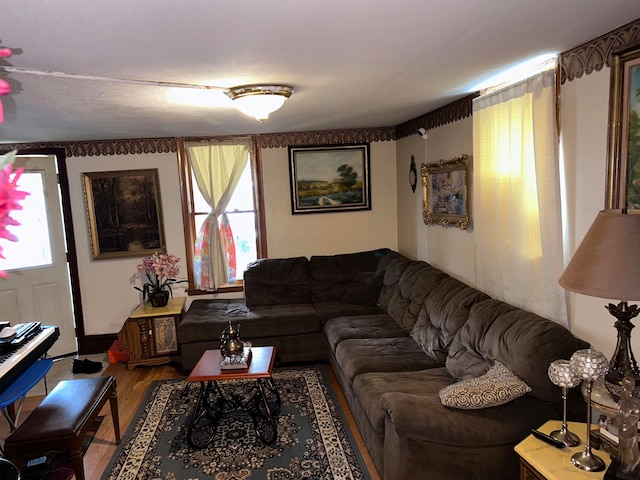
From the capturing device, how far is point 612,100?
79.0 inches

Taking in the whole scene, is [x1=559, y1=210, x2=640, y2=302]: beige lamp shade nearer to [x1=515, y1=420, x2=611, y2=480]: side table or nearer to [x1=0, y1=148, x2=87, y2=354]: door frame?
[x1=515, y1=420, x2=611, y2=480]: side table

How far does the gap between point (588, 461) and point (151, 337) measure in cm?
378

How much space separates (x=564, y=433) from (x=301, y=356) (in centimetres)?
262

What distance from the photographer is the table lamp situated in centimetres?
151

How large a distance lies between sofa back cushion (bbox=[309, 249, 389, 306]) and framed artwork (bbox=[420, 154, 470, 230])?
2.77ft

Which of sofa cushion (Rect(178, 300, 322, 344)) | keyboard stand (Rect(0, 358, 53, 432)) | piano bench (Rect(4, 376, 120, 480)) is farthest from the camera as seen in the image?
sofa cushion (Rect(178, 300, 322, 344))

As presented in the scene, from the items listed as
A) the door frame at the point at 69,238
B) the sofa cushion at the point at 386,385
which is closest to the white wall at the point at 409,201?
the sofa cushion at the point at 386,385

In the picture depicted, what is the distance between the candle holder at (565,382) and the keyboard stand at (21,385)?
3135 millimetres

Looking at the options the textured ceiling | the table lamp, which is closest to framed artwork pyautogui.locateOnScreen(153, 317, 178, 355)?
the textured ceiling

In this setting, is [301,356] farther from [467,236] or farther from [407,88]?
[407,88]

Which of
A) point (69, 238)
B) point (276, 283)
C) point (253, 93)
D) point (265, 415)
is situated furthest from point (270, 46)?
point (69, 238)

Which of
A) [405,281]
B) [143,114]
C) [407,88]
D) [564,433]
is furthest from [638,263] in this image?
[143,114]

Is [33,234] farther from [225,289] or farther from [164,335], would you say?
[225,289]

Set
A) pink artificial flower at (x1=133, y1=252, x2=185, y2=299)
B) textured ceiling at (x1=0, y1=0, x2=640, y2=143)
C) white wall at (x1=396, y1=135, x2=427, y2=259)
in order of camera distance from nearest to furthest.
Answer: textured ceiling at (x1=0, y1=0, x2=640, y2=143) → white wall at (x1=396, y1=135, x2=427, y2=259) → pink artificial flower at (x1=133, y1=252, x2=185, y2=299)
